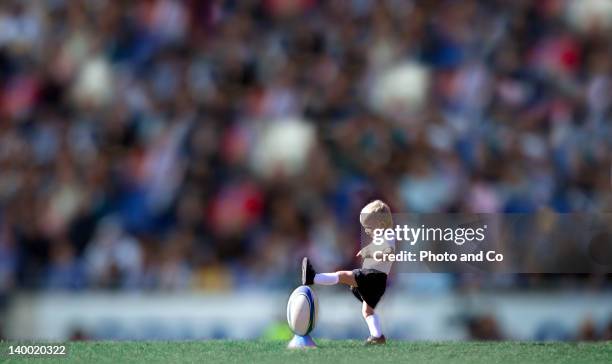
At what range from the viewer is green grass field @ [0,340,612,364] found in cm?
690

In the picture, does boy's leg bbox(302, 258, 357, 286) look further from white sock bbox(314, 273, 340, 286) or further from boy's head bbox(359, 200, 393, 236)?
boy's head bbox(359, 200, 393, 236)

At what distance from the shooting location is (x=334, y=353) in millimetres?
7188

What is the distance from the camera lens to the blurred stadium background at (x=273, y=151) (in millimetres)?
9352

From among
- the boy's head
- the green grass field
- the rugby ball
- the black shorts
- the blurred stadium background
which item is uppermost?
the blurred stadium background

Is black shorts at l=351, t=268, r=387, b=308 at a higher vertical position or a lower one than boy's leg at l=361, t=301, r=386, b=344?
higher

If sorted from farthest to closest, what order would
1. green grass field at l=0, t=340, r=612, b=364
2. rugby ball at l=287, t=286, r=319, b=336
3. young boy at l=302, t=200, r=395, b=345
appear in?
young boy at l=302, t=200, r=395, b=345, rugby ball at l=287, t=286, r=319, b=336, green grass field at l=0, t=340, r=612, b=364

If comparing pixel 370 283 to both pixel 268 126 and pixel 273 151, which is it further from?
pixel 268 126

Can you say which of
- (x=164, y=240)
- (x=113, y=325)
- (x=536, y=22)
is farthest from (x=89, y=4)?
(x=536, y=22)

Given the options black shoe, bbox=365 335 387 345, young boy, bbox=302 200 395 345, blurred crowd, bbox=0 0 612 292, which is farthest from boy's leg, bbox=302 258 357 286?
blurred crowd, bbox=0 0 612 292

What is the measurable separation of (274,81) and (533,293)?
3464 millimetres

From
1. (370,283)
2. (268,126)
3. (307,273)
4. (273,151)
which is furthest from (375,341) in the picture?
(268,126)

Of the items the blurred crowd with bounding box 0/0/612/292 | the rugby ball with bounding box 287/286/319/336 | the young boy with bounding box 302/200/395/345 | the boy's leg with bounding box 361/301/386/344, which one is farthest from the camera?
the blurred crowd with bounding box 0/0/612/292

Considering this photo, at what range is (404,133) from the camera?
409 inches

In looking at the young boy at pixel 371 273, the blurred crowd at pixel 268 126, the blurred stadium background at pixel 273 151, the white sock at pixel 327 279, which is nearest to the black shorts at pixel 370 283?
the young boy at pixel 371 273
